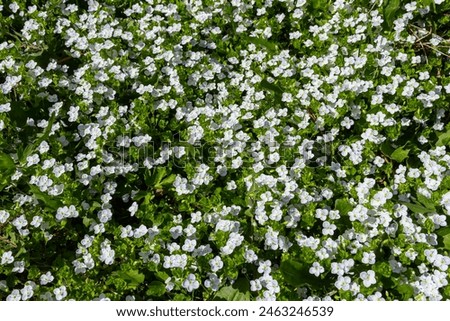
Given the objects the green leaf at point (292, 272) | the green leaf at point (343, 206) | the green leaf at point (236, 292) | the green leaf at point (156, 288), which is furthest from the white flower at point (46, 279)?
the green leaf at point (343, 206)

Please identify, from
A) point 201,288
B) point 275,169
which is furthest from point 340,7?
point 201,288

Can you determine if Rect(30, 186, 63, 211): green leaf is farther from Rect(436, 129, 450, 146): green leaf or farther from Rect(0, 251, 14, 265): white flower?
Rect(436, 129, 450, 146): green leaf

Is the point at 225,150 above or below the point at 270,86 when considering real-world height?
below

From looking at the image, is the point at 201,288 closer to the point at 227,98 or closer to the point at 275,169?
the point at 275,169

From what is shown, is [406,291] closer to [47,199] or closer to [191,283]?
[191,283]

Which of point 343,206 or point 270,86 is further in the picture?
point 270,86

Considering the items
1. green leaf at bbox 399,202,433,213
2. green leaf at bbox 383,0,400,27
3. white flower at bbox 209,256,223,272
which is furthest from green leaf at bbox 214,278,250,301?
green leaf at bbox 383,0,400,27

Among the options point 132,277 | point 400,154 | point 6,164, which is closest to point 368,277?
point 400,154
